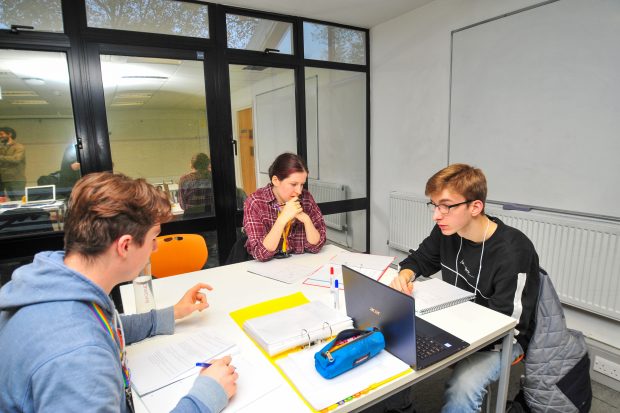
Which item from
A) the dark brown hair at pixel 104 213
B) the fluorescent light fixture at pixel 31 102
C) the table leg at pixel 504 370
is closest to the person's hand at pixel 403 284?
the table leg at pixel 504 370

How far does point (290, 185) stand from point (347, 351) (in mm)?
1284

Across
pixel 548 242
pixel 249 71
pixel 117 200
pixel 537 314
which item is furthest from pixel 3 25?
pixel 548 242

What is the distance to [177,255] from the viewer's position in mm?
2182

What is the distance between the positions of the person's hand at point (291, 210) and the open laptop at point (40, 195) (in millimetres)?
1828

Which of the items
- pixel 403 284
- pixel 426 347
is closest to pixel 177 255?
pixel 403 284

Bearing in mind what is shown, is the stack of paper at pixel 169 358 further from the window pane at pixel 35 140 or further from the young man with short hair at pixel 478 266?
the window pane at pixel 35 140

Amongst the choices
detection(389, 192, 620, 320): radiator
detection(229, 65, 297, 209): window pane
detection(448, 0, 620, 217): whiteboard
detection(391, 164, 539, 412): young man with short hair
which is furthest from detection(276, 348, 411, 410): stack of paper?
detection(229, 65, 297, 209): window pane

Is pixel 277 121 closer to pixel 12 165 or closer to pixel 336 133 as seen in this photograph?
pixel 336 133

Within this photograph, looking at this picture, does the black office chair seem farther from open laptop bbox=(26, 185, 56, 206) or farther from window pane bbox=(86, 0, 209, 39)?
window pane bbox=(86, 0, 209, 39)

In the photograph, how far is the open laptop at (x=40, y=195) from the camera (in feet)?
8.45

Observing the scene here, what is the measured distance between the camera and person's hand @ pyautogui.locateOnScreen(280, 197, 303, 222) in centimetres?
199

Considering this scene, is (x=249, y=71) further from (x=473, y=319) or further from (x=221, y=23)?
(x=473, y=319)

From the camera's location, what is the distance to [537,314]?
53.9 inches

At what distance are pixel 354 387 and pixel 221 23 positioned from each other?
3.04 metres
